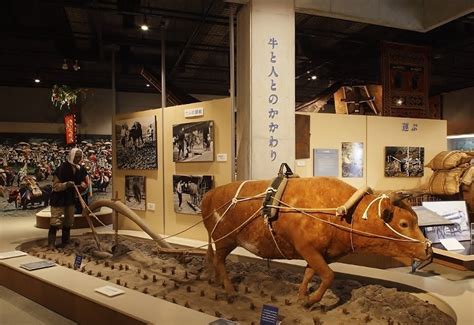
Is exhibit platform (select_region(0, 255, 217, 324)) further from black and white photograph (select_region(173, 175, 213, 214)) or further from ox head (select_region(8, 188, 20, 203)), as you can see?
ox head (select_region(8, 188, 20, 203))

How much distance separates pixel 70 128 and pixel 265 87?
21.0ft

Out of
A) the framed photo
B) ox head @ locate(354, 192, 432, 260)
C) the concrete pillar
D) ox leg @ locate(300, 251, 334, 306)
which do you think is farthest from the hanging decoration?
ox head @ locate(354, 192, 432, 260)

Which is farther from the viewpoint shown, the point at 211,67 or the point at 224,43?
the point at 211,67

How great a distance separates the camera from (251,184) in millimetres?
2965

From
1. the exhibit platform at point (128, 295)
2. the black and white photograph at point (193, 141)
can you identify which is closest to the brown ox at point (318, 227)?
the exhibit platform at point (128, 295)

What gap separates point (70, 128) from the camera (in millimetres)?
9070

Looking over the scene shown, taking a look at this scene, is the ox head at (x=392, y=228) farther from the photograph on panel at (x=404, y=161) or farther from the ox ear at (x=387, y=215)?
the photograph on panel at (x=404, y=161)

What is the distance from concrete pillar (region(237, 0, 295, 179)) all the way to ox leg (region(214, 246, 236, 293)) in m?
1.42

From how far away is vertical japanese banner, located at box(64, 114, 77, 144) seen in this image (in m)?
9.02

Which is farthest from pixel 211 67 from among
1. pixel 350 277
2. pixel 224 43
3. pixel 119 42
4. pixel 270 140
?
pixel 350 277

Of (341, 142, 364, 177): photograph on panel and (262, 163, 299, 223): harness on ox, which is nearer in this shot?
(262, 163, 299, 223): harness on ox

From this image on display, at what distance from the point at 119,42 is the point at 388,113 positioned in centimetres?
512

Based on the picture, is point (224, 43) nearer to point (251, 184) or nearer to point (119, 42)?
point (119, 42)

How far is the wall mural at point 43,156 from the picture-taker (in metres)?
9.02
